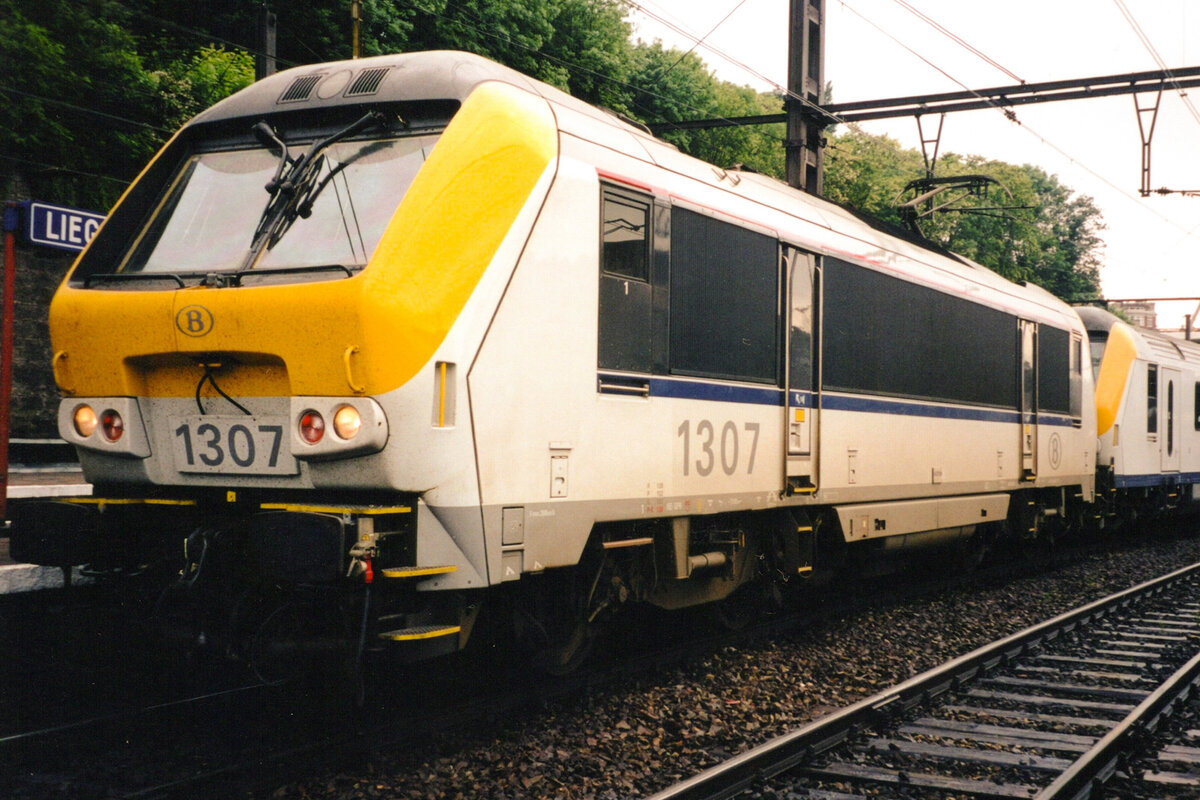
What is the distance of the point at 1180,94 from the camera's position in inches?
556

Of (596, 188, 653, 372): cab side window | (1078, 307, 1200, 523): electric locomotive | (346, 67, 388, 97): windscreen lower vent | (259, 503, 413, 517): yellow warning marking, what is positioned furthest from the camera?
(1078, 307, 1200, 523): electric locomotive

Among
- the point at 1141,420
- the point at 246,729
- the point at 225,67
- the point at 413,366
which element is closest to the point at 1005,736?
the point at 413,366

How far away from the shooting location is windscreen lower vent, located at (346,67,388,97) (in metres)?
5.76

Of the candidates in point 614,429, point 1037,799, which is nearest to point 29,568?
point 614,429

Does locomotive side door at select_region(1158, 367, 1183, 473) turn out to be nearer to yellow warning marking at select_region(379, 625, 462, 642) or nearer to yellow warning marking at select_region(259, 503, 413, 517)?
yellow warning marking at select_region(379, 625, 462, 642)

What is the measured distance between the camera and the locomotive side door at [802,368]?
7926 mm

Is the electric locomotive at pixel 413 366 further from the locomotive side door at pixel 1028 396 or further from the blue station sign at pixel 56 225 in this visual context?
the locomotive side door at pixel 1028 396

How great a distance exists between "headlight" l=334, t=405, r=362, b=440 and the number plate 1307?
0.31 metres

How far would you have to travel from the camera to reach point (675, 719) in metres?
6.11

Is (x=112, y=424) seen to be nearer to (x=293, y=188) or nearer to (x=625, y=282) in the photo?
(x=293, y=188)

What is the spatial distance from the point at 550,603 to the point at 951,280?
6381 mm

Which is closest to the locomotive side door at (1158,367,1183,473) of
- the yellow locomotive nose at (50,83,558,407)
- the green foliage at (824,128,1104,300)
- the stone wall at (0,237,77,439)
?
the yellow locomotive nose at (50,83,558,407)

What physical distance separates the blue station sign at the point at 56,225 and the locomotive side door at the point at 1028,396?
30.7 feet

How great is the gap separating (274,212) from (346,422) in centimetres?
131
